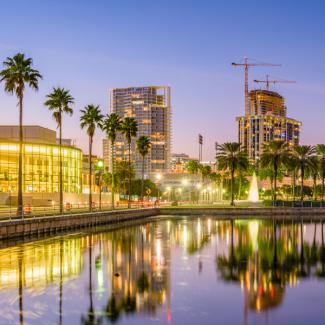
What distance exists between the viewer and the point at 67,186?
123m

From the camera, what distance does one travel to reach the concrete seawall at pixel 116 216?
53.6m

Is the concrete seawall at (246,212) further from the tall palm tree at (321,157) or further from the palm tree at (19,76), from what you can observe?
the palm tree at (19,76)

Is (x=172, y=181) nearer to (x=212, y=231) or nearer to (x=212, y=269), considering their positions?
(x=212, y=231)

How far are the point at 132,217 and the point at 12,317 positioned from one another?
231 feet

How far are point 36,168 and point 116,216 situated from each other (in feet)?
116

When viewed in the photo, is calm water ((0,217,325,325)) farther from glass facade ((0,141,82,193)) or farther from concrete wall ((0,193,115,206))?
Answer: glass facade ((0,141,82,193))

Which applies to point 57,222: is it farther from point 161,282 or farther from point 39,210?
point 161,282

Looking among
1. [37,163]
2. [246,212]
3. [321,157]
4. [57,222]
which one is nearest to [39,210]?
[57,222]

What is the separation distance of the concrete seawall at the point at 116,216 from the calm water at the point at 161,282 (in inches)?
119

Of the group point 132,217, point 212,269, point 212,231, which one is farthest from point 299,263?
point 132,217

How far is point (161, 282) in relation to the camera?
32.0 meters

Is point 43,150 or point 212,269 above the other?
point 43,150

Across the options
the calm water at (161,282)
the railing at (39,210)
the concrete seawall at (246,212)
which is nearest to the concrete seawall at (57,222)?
the railing at (39,210)

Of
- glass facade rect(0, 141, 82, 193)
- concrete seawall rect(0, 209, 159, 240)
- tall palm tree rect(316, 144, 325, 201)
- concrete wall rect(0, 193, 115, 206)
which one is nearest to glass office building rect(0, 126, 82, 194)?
glass facade rect(0, 141, 82, 193)
